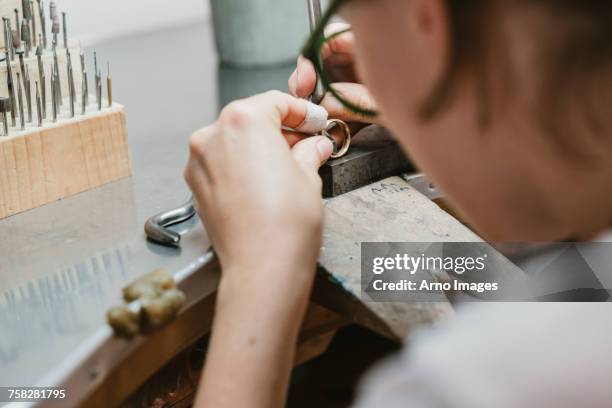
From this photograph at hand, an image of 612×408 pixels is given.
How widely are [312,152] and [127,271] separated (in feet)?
0.84

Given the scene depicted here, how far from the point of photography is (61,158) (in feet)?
3.08

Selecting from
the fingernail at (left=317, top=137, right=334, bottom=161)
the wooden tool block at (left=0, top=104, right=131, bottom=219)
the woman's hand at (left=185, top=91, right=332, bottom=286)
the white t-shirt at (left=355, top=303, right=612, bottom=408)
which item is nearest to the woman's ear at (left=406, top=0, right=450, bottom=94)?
the white t-shirt at (left=355, top=303, right=612, bottom=408)

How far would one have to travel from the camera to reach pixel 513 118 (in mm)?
479

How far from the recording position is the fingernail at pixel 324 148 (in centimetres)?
89

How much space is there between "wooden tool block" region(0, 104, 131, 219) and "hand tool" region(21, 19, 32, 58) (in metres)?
0.12

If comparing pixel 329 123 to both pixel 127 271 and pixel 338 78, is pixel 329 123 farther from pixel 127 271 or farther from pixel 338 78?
pixel 127 271

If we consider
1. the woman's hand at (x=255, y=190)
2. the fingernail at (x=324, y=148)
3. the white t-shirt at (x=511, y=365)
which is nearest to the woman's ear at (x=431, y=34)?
the white t-shirt at (x=511, y=365)

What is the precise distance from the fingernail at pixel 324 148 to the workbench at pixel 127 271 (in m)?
0.06

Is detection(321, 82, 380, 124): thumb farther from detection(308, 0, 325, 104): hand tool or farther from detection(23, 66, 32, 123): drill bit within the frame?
detection(23, 66, 32, 123): drill bit

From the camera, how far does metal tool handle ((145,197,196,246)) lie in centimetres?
84

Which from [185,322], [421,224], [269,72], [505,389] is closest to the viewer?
[505,389]

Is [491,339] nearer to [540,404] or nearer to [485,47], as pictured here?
[540,404]

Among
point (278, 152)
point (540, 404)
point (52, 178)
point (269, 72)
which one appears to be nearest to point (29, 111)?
point (52, 178)

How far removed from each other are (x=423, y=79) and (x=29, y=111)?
60 centimetres
